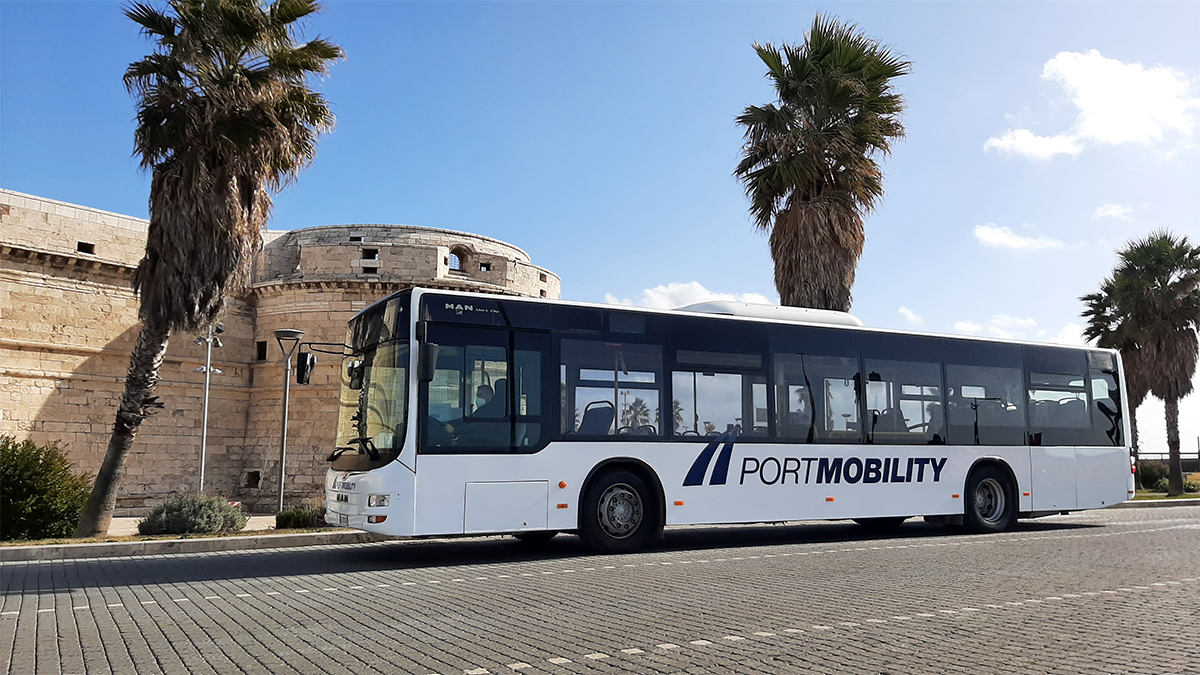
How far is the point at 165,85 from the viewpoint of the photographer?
15.3 m

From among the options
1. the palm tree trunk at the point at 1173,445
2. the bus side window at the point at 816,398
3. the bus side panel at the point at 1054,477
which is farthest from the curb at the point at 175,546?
the palm tree trunk at the point at 1173,445

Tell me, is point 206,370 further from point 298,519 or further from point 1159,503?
point 1159,503

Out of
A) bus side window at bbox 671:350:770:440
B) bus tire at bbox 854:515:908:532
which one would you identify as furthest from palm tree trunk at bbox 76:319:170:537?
bus tire at bbox 854:515:908:532

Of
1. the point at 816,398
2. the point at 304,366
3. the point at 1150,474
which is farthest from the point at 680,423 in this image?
the point at 1150,474

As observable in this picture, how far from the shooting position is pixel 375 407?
1041cm

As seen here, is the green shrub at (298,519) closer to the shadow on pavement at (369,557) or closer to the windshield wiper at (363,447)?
the shadow on pavement at (369,557)

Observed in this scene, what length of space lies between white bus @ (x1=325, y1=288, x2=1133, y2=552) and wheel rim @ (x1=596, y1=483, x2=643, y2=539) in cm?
2

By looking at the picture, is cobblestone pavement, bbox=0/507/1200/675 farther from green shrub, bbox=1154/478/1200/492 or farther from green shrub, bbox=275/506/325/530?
green shrub, bbox=1154/478/1200/492

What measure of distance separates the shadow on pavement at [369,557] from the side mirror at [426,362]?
2254 mm

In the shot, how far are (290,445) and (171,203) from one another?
50.0ft

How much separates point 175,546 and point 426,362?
5644mm

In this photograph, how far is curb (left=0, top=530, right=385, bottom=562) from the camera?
11898 mm

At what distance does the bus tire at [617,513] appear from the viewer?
35.6 feet

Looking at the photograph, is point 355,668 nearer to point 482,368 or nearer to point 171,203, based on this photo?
point 482,368
